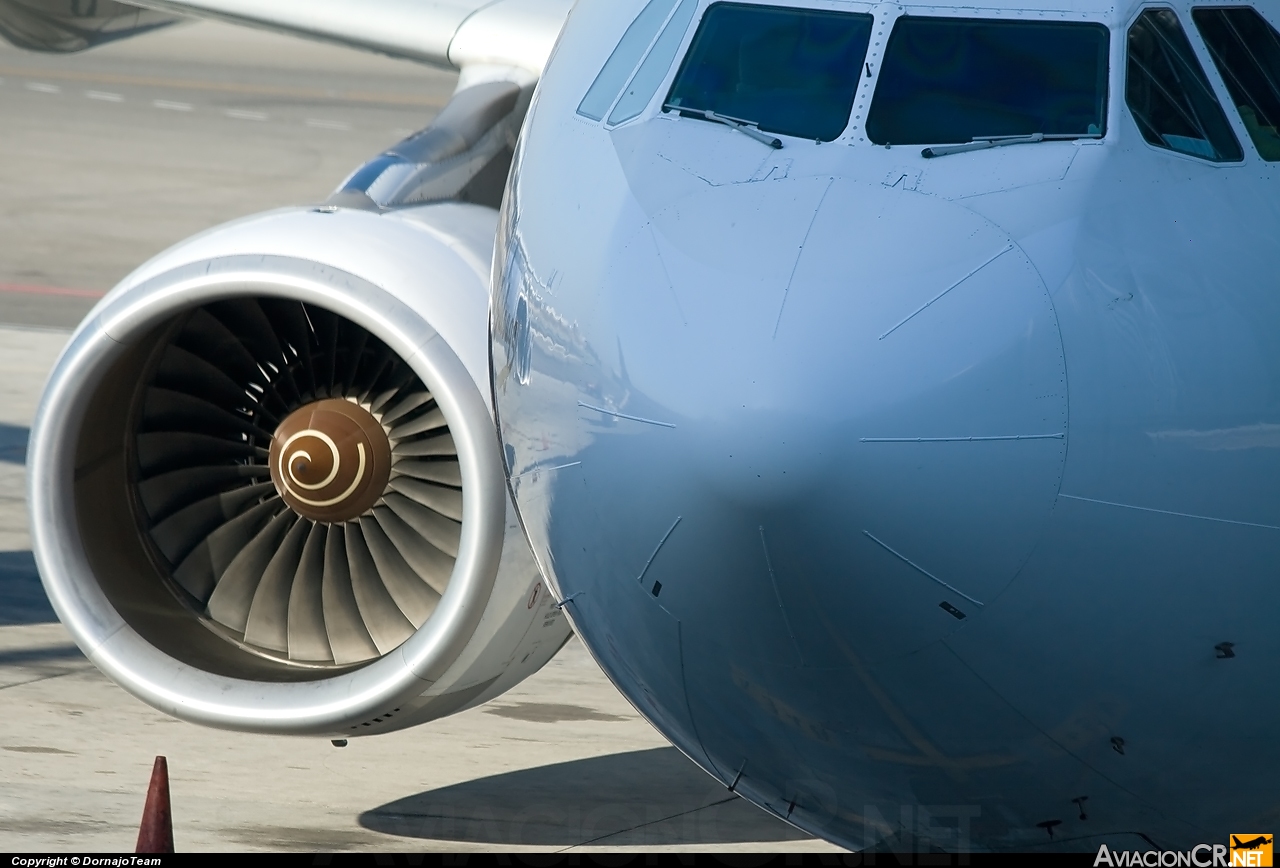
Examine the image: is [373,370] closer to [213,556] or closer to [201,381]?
[201,381]

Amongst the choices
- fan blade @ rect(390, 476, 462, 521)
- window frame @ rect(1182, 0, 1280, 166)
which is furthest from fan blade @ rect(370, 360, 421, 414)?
window frame @ rect(1182, 0, 1280, 166)

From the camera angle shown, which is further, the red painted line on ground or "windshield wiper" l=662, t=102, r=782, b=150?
the red painted line on ground

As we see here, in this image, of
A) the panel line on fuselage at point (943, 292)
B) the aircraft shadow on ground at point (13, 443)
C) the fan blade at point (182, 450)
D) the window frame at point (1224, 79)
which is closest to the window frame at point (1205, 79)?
the window frame at point (1224, 79)

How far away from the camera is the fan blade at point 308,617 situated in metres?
6.46

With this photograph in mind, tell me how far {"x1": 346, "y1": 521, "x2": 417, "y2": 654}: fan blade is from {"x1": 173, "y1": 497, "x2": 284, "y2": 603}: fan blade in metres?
0.39

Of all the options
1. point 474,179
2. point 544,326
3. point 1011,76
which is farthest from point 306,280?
point 1011,76

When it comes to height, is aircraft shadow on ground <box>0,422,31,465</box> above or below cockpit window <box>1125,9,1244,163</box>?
above

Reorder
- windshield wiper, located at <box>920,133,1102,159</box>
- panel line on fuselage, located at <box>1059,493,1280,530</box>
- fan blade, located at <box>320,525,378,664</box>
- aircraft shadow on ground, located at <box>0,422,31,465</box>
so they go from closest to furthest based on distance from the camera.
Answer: panel line on fuselage, located at <box>1059,493,1280,530</box> < windshield wiper, located at <box>920,133,1102,159</box> < fan blade, located at <box>320,525,378,664</box> < aircraft shadow on ground, located at <box>0,422,31,465</box>

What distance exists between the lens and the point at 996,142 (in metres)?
3.98

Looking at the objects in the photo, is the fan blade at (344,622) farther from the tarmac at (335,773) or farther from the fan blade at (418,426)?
the tarmac at (335,773)

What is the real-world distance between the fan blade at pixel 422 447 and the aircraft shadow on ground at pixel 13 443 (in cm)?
632

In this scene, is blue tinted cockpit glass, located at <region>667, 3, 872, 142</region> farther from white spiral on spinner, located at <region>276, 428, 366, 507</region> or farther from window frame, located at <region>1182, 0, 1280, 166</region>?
white spiral on spinner, located at <region>276, 428, 366, 507</region>

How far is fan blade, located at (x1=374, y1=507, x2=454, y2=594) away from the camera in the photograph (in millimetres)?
6531

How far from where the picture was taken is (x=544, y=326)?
14.1 feet
